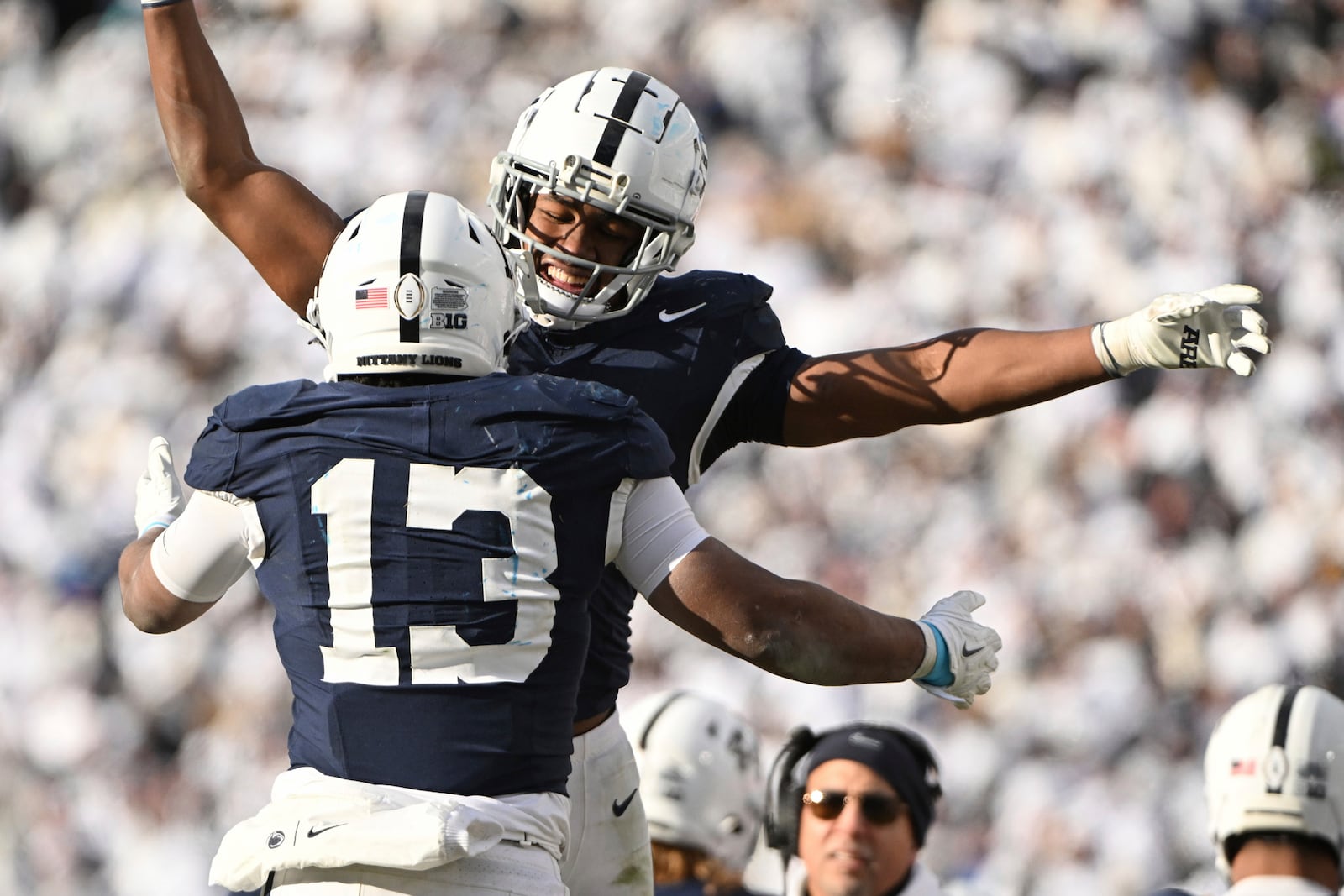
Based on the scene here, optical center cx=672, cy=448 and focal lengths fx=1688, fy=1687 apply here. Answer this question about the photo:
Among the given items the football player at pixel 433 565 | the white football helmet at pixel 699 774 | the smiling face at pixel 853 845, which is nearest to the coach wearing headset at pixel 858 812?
the smiling face at pixel 853 845

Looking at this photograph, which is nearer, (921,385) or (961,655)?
(961,655)

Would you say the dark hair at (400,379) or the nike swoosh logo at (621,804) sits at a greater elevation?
the dark hair at (400,379)

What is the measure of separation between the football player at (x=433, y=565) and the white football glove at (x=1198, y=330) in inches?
24.6

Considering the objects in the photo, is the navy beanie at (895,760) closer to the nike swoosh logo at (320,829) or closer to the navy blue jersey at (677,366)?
the navy blue jersey at (677,366)

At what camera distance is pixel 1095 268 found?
6.37 meters

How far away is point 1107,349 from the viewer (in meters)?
2.43

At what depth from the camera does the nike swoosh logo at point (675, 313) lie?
2.60 meters

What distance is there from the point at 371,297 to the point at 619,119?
2.39 ft

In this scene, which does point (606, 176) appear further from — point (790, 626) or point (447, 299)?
point (790, 626)

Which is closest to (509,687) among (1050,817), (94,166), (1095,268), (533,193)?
(533,193)

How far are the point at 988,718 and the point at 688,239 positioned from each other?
3.45m

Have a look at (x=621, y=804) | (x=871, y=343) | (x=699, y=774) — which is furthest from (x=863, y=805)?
(x=871, y=343)

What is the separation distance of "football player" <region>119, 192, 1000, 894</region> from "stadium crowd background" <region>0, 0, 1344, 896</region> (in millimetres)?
3771

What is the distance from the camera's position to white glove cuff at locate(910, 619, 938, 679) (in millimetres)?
2188
